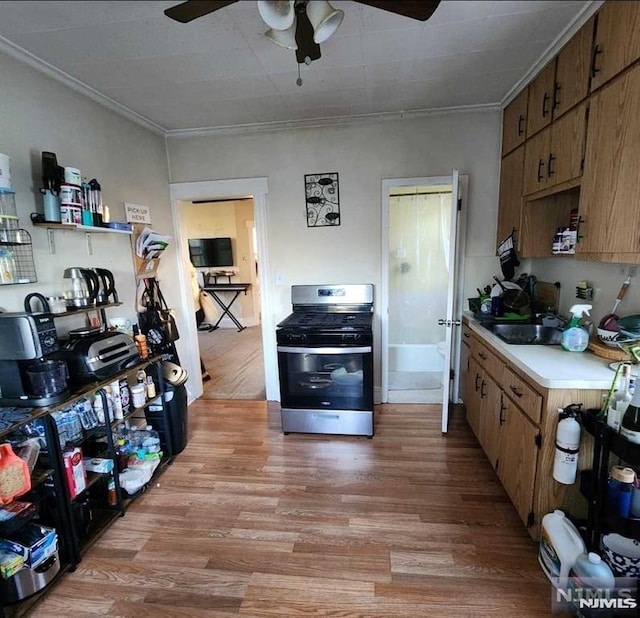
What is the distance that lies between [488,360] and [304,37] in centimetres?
188

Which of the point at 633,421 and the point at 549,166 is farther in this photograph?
the point at 549,166

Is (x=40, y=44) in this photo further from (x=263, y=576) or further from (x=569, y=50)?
(x=263, y=576)

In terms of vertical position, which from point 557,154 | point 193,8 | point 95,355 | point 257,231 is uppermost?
point 193,8

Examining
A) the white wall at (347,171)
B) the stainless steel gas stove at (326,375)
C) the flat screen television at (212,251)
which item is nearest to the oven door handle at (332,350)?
the stainless steel gas stove at (326,375)

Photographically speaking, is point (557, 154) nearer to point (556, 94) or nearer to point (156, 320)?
point (556, 94)

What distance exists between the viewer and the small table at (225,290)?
6.34 meters

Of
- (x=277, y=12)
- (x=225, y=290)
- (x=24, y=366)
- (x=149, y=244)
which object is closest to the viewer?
(x=277, y=12)

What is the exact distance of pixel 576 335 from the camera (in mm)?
1711

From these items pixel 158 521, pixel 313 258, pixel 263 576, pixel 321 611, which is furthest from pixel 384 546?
pixel 313 258

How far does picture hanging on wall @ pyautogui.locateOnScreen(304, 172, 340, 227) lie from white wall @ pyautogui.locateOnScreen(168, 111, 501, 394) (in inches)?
1.9

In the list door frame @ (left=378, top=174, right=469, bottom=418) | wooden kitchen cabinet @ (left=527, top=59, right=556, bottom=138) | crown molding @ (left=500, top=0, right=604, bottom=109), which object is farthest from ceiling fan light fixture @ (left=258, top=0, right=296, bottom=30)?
door frame @ (left=378, top=174, right=469, bottom=418)

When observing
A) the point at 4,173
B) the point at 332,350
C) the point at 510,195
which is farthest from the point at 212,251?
the point at 510,195

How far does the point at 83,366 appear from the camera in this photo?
5.59 feet

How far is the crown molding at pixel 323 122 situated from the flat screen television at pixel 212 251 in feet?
11.2
